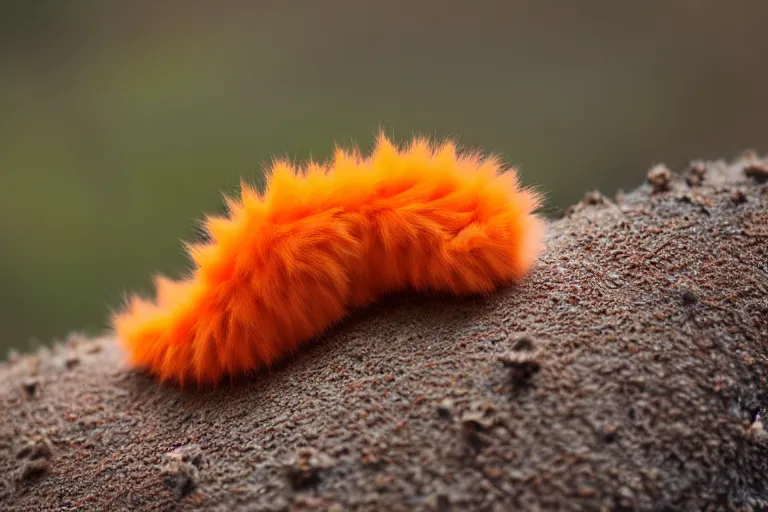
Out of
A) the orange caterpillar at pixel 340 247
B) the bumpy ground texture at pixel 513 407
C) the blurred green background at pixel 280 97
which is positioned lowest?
the bumpy ground texture at pixel 513 407

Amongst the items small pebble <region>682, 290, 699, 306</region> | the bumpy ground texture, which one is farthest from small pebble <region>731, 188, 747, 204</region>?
small pebble <region>682, 290, 699, 306</region>

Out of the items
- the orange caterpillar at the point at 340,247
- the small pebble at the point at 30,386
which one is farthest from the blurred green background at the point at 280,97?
the orange caterpillar at the point at 340,247

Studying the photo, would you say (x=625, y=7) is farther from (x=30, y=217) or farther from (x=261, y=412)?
(x=30, y=217)

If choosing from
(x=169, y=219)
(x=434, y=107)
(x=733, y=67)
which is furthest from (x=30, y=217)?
(x=733, y=67)

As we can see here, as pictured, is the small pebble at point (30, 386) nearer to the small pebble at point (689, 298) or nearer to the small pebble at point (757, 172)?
the small pebble at point (689, 298)

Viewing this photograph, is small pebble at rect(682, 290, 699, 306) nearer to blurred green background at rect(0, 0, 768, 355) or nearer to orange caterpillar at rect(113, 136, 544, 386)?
orange caterpillar at rect(113, 136, 544, 386)

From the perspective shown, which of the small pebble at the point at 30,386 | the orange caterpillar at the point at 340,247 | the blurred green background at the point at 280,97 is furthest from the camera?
the blurred green background at the point at 280,97
